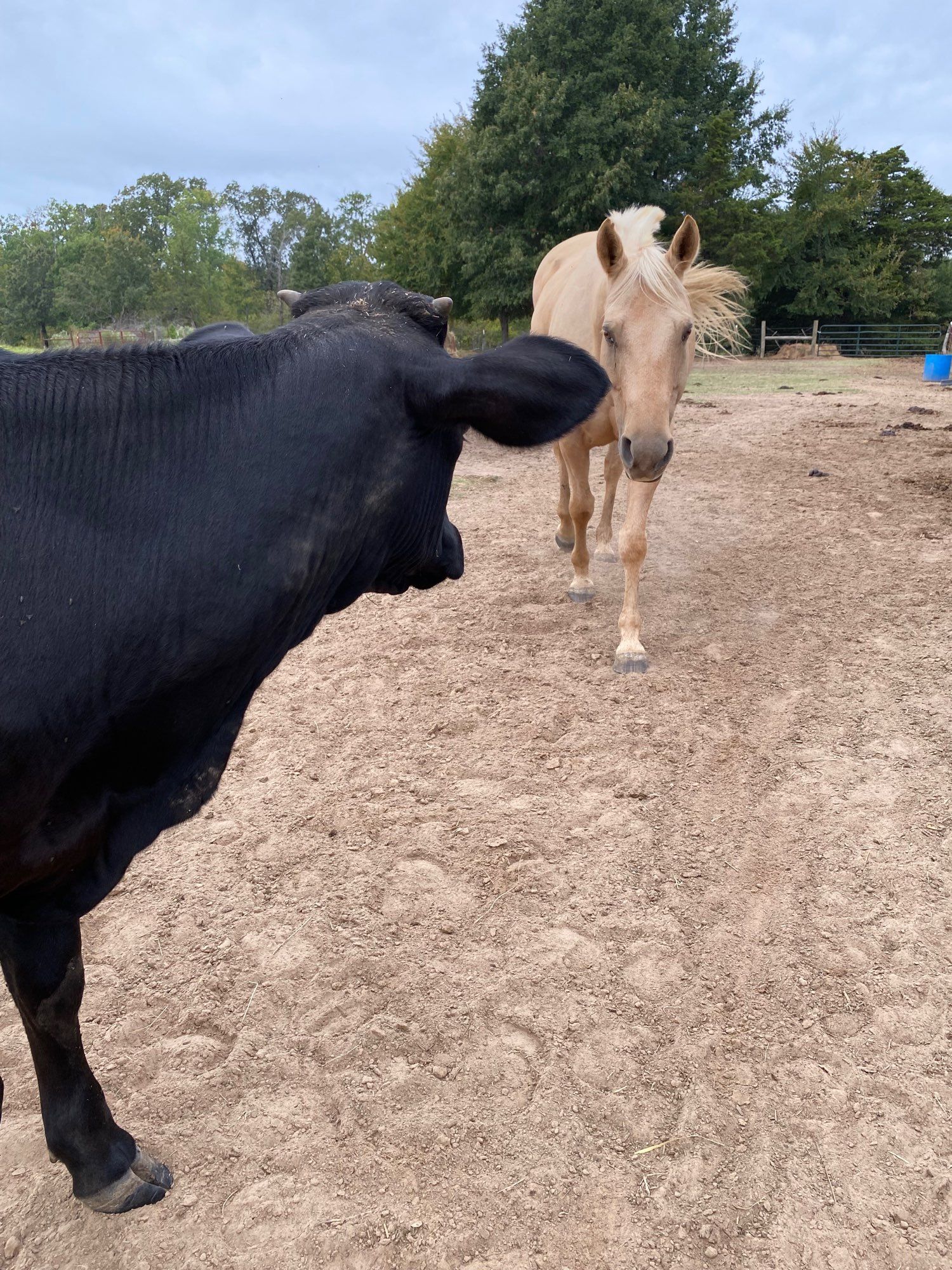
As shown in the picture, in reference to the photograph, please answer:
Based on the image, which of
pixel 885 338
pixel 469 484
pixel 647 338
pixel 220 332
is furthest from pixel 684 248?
pixel 885 338

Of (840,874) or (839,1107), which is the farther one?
(840,874)

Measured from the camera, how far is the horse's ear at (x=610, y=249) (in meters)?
4.17

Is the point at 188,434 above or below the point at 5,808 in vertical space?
above

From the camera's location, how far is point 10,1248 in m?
1.75

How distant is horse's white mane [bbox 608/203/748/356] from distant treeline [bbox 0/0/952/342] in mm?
19398

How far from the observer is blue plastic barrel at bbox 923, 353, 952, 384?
1917 cm

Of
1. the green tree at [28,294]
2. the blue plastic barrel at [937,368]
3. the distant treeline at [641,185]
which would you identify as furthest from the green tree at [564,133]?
the green tree at [28,294]

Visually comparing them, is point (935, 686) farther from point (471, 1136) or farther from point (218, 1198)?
point (218, 1198)

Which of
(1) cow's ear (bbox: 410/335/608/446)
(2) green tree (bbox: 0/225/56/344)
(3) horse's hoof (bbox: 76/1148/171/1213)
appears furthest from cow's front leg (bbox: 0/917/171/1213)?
(2) green tree (bbox: 0/225/56/344)

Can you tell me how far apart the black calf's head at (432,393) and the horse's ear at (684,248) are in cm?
284

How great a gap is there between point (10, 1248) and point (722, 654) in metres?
3.98

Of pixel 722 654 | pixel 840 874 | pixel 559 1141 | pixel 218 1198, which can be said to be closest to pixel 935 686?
pixel 722 654

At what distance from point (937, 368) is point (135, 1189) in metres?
22.8

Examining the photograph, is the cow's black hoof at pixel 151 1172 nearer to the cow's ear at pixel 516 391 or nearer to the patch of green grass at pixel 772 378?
the cow's ear at pixel 516 391
